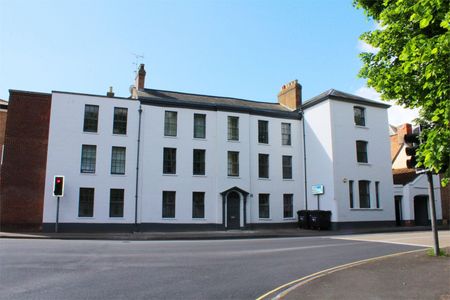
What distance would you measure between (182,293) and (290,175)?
82.0 feet

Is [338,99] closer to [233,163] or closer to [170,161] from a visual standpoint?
[233,163]

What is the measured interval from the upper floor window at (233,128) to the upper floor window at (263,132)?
200 centimetres

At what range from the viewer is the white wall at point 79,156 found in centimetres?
2534

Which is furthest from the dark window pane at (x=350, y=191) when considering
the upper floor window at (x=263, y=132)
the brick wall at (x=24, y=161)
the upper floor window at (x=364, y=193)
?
the brick wall at (x=24, y=161)

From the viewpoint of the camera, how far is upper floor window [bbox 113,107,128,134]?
89.8 ft

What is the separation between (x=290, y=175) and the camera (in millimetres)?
32031

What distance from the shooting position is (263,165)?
31.1 meters

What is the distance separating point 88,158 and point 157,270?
17.9 m

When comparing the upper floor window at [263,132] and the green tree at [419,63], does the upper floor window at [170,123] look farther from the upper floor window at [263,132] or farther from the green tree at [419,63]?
the green tree at [419,63]

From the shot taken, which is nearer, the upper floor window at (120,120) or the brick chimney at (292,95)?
the upper floor window at (120,120)

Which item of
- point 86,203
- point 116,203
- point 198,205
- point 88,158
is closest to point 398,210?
point 198,205

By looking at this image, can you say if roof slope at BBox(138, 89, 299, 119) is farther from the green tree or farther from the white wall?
the green tree

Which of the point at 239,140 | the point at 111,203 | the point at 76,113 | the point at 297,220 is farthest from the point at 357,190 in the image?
the point at 76,113

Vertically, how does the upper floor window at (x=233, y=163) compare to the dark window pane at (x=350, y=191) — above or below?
above
